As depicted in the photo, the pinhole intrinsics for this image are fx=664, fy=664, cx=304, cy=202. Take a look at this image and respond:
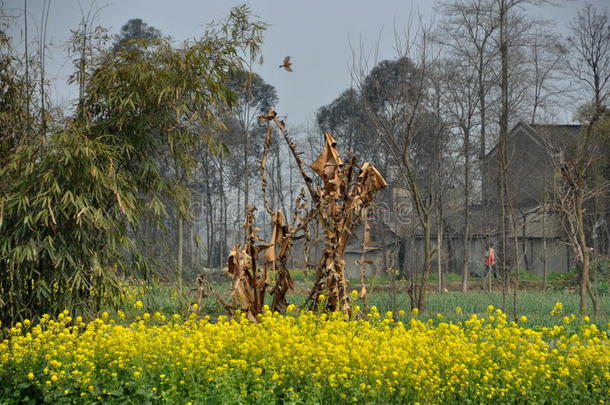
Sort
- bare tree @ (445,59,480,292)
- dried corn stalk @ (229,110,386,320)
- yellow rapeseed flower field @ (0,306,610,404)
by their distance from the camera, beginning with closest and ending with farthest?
1. yellow rapeseed flower field @ (0,306,610,404)
2. dried corn stalk @ (229,110,386,320)
3. bare tree @ (445,59,480,292)

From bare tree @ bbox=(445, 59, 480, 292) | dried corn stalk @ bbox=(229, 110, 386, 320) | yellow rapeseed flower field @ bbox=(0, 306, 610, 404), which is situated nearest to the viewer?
yellow rapeseed flower field @ bbox=(0, 306, 610, 404)

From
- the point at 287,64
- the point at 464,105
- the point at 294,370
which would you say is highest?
the point at 464,105

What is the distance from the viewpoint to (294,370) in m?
4.09

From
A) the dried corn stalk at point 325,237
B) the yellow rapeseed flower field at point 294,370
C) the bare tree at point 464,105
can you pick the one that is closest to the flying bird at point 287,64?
the dried corn stalk at point 325,237

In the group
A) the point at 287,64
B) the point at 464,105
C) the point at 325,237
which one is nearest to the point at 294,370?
the point at 325,237

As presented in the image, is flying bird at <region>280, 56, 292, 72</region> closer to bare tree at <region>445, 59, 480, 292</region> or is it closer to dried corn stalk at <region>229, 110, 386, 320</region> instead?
dried corn stalk at <region>229, 110, 386, 320</region>

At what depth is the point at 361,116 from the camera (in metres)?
20.9

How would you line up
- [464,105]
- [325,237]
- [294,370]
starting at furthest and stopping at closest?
[464,105]
[325,237]
[294,370]

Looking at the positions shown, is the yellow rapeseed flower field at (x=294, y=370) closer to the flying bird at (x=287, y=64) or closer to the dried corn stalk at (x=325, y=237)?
the dried corn stalk at (x=325, y=237)

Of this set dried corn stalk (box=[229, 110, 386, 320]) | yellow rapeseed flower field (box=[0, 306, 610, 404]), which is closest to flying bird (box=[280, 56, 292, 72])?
dried corn stalk (box=[229, 110, 386, 320])

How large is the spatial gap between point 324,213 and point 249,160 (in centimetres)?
1590

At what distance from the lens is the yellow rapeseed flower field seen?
3.96m

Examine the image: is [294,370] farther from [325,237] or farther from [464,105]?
[464,105]

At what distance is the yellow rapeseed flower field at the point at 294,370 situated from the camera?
13.0 ft
